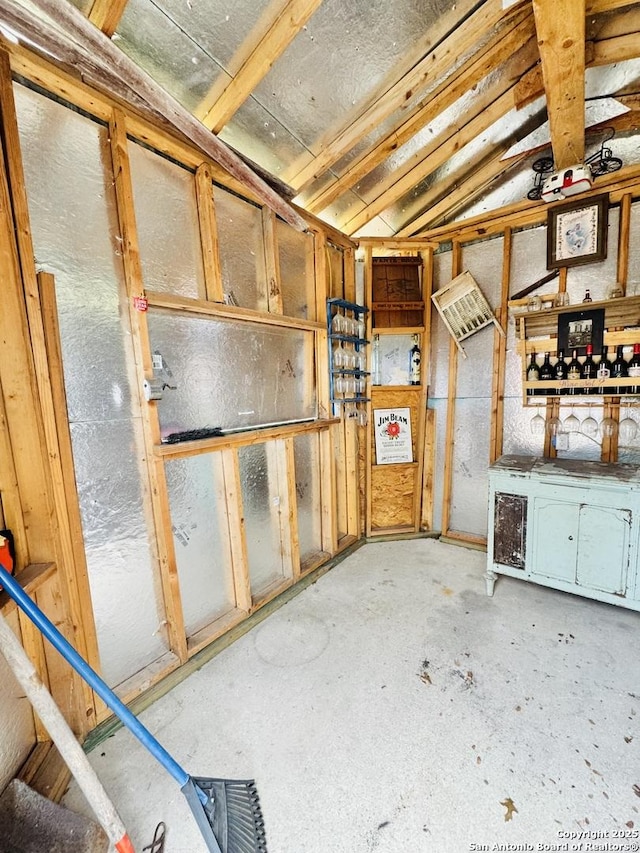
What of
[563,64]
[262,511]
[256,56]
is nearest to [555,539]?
[262,511]

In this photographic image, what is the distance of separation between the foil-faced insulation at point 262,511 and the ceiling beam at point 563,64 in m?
2.40

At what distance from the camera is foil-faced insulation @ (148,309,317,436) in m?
1.88

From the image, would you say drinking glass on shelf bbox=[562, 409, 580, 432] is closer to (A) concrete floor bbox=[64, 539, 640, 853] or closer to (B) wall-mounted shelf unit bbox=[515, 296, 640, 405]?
(B) wall-mounted shelf unit bbox=[515, 296, 640, 405]

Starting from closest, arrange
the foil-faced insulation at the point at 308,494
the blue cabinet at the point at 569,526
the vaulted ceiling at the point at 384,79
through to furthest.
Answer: the vaulted ceiling at the point at 384,79 < the blue cabinet at the point at 569,526 < the foil-faced insulation at the point at 308,494

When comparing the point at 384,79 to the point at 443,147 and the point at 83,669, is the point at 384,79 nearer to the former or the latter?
the point at 443,147

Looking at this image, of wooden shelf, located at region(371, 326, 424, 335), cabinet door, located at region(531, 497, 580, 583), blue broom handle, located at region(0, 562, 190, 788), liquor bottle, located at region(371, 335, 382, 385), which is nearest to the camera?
blue broom handle, located at region(0, 562, 190, 788)

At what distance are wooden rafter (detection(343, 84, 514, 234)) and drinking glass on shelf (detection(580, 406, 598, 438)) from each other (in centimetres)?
212

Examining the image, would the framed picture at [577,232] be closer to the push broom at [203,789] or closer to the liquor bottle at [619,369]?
the liquor bottle at [619,369]

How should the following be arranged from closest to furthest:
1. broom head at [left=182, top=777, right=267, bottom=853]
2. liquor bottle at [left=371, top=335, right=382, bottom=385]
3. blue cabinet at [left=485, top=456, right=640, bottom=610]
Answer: broom head at [left=182, top=777, right=267, bottom=853], blue cabinet at [left=485, top=456, right=640, bottom=610], liquor bottle at [left=371, top=335, right=382, bottom=385]

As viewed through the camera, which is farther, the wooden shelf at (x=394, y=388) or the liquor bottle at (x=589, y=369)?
the wooden shelf at (x=394, y=388)

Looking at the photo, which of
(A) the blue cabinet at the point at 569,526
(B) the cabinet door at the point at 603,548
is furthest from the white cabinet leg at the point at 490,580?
(B) the cabinet door at the point at 603,548

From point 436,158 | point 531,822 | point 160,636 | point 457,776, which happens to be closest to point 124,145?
point 436,158

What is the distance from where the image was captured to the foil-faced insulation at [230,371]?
1.88 m

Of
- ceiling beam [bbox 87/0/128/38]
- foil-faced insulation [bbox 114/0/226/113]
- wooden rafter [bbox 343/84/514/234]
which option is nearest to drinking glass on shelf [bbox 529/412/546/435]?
wooden rafter [bbox 343/84/514/234]
